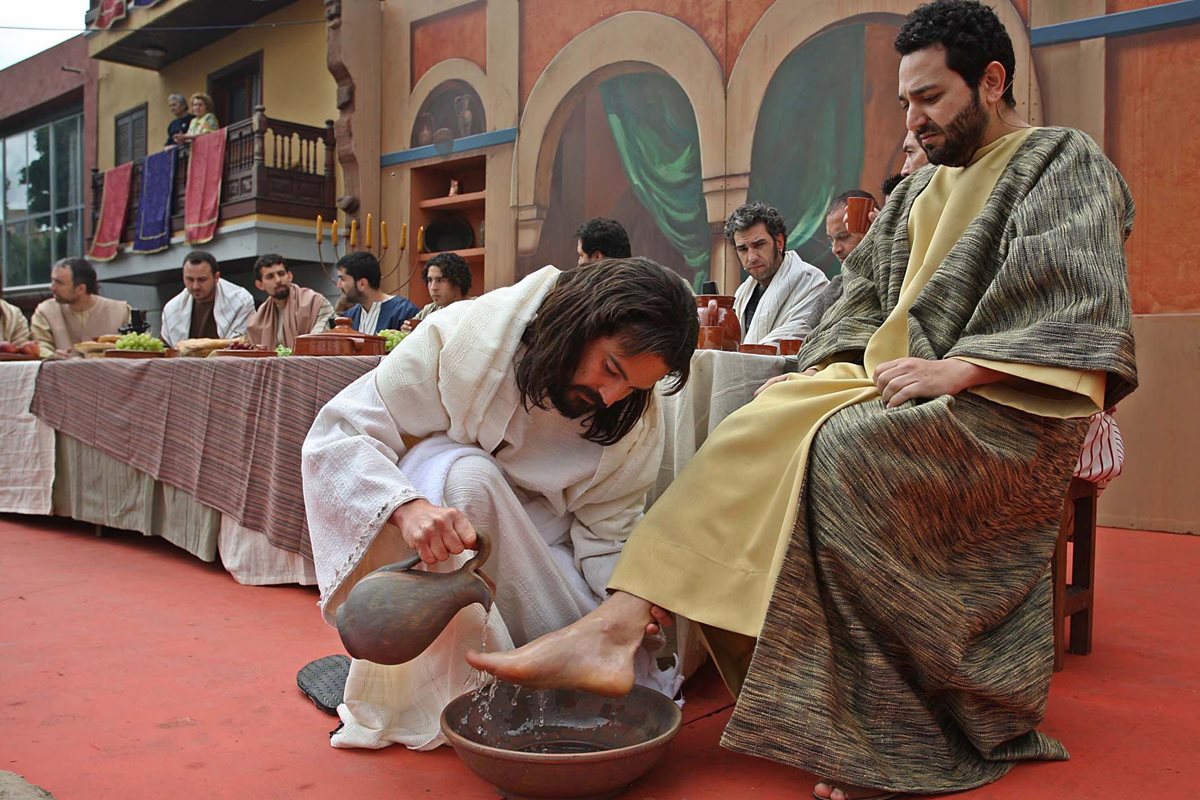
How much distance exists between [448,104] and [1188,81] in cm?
610

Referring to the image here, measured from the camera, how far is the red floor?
175cm

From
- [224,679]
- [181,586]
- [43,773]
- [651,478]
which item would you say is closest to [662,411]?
[651,478]

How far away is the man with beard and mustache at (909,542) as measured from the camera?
1.71 metres

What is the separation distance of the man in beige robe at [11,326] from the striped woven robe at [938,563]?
6.13m

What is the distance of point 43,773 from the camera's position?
5.89 feet

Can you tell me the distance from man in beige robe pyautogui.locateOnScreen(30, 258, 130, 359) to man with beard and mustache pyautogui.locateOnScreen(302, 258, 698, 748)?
5.42 m

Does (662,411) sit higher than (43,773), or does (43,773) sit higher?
(662,411)

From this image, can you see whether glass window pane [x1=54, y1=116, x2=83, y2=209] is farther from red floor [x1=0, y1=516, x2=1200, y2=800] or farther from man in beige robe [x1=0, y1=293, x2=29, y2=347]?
red floor [x1=0, y1=516, x2=1200, y2=800]

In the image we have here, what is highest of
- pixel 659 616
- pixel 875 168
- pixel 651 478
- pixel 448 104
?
pixel 448 104

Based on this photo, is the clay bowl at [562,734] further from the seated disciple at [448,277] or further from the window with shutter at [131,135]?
the window with shutter at [131,135]

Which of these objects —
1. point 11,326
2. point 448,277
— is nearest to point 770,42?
point 448,277

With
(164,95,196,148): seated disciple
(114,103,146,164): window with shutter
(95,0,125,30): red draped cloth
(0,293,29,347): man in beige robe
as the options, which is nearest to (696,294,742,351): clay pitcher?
(0,293,29,347): man in beige robe

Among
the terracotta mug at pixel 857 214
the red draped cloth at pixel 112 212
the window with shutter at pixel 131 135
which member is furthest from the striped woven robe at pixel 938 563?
the window with shutter at pixel 131 135

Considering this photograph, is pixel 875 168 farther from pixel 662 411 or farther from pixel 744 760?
pixel 744 760
